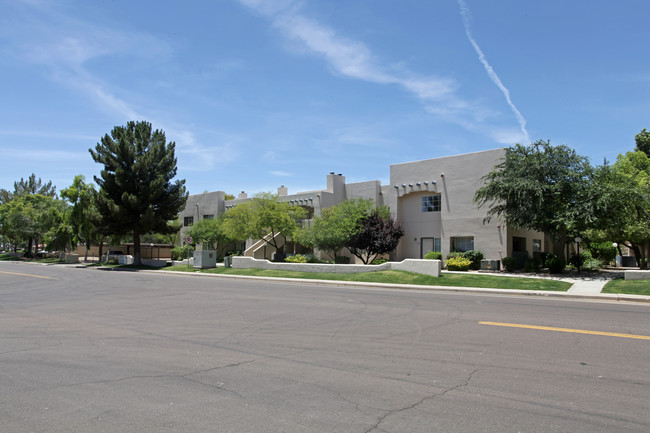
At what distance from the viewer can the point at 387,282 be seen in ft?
74.0

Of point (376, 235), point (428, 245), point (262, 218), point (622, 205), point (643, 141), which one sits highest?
point (643, 141)

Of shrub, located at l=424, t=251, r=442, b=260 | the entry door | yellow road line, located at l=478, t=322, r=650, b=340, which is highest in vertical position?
the entry door

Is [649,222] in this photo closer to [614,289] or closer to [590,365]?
[614,289]

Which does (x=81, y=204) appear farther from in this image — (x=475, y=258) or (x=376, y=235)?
(x=475, y=258)

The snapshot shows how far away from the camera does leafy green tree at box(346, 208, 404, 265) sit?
102 ft

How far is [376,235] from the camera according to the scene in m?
31.1

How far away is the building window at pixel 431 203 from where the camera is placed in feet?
107

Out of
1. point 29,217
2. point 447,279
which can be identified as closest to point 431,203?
point 447,279

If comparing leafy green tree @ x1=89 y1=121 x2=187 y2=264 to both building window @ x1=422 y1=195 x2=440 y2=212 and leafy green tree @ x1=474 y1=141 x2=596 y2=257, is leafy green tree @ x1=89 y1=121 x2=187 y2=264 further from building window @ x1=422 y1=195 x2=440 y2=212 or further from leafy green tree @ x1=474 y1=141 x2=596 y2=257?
leafy green tree @ x1=474 y1=141 x2=596 y2=257

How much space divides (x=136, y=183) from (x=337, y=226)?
20003 mm

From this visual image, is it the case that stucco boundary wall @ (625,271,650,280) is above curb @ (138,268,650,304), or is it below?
above

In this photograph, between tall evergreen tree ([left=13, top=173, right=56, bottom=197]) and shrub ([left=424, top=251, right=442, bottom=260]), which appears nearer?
shrub ([left=424, top=251, right=442, bottom=260])

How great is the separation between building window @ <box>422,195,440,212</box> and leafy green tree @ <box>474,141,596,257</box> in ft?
21.5

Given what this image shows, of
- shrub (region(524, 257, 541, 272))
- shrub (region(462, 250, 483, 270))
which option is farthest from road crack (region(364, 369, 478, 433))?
shrub (region(462, 250, 483, 270))
